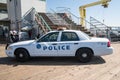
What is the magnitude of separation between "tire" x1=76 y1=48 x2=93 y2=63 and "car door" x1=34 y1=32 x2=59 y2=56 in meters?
1.18

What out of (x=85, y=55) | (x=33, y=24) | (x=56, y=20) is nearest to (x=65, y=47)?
(x=85, y=55)

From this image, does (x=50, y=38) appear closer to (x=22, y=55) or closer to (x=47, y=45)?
(x=47, y=45)

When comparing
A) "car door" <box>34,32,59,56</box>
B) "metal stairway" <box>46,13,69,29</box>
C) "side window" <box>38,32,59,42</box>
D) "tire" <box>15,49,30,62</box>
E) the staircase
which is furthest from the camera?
"metal stairway" <box>46,13,69,29</box>

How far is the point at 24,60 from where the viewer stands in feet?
33.6

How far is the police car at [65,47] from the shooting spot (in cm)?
962

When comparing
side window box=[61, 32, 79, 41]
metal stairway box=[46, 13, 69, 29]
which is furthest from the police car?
metal stairway box=[46, 13, 69, 29]

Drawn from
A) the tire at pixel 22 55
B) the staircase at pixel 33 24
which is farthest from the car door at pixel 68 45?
the staircase at pixel 33 24

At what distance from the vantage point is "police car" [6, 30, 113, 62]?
31.6 ft

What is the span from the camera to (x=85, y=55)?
9672mm

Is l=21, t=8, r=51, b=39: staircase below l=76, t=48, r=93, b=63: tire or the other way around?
the other way around

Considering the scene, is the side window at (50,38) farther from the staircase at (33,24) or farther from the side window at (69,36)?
the staircase at (33,24)

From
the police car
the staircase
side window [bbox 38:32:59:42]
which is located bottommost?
the police car

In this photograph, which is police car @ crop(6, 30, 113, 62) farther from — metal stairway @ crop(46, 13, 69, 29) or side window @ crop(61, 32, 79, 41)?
metal stairway @ crop(46, 13, 69, 29)

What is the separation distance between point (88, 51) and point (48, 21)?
13.2 metres
